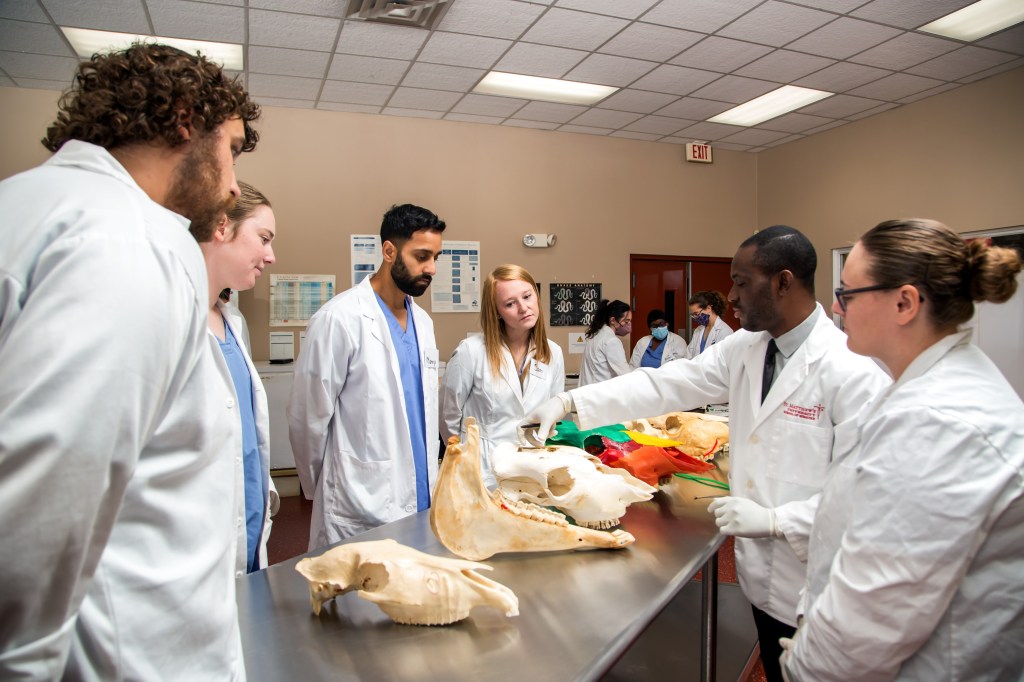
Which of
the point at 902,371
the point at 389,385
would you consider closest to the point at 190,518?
the point at 902,371

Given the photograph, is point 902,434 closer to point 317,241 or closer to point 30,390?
point 30,390

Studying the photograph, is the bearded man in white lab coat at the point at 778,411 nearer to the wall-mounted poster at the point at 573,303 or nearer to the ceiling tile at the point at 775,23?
the ceiling tile at the point at 775,23

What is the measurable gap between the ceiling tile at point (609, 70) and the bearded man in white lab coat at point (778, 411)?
12.2ft

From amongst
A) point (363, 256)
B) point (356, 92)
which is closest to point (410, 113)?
point (356, 92)

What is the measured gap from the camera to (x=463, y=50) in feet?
15.9

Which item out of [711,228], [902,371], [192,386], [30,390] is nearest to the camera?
[30,390]

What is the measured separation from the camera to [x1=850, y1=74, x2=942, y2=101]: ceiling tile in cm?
562

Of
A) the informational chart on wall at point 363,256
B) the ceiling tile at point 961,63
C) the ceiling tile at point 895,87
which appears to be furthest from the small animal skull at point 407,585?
the ceiling tile at point 895,87

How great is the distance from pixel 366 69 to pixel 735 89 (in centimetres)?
330

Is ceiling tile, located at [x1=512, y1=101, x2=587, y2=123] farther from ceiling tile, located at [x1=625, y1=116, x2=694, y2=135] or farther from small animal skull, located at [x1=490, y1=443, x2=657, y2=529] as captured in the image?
small animal skull, located at [x1=490, y1=443, x2=657, y2=529]

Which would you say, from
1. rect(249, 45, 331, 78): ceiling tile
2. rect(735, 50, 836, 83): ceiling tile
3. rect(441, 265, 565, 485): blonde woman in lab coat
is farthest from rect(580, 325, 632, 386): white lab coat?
rect(249, 45, 331, 78): ceiling tile

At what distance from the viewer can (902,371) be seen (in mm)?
1376

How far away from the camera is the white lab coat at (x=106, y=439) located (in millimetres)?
623

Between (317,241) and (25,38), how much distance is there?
2.56 m
